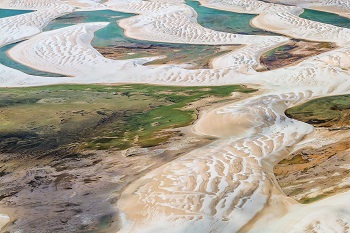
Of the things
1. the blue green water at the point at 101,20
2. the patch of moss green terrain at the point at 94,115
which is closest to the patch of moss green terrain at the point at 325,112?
Answer: the patch of moss green terrain at the point at 94,115

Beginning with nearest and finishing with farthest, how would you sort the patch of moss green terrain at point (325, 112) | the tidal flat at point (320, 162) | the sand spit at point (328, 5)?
1. the tidal flat at point (320, 162)
2. the patch of moss green terrain at point (325, 112)
3. the sand spit at point (328, 5)

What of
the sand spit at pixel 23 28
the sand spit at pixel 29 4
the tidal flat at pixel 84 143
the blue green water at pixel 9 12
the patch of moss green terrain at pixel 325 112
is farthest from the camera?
the sand spit at pixel 29 4

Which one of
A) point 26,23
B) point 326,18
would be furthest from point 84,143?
point 326,18

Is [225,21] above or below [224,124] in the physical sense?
below

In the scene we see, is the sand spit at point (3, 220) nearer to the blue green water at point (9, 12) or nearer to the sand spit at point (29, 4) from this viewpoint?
the blue green water at point (9, 12)

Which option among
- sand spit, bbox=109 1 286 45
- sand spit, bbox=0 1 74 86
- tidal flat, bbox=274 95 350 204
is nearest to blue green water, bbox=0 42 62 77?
sand spit, bbox=0 1 74 86

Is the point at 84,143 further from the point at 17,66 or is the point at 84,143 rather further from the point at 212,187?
the point at 17,66
